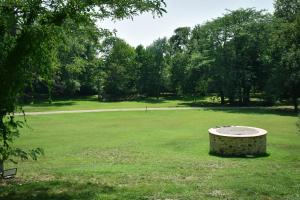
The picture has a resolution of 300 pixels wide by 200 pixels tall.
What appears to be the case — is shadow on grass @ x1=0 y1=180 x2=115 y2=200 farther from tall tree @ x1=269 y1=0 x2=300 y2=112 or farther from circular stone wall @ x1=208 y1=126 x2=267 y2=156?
tall tree @ x1=269 y1=0 x2=300 y2=112

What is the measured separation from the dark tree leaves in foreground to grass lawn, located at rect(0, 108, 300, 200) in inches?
93.6

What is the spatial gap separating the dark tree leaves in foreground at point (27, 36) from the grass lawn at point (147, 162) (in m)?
2.38

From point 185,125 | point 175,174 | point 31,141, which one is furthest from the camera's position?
point 185,125

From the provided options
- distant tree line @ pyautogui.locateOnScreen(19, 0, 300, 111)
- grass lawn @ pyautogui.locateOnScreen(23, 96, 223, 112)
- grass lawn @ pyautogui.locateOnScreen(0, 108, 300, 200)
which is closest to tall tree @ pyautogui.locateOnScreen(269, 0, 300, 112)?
distant tree line @ pyautogui.locateOnScreen(19, 0, 300, 111)

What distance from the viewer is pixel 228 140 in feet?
68.6

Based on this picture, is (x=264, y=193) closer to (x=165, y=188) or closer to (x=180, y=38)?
(x=165, y=188)

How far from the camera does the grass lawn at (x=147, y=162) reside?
384 inches

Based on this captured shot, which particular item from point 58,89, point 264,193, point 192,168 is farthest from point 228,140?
point 58,89

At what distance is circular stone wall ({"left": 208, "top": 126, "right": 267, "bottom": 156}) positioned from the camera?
20.6m

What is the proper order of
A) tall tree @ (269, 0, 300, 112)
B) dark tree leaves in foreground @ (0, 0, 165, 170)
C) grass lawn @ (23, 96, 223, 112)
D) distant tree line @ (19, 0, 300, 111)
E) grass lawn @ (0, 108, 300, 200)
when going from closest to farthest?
dark tree leaves in foreground @ (0, 0, 165, 170), grass lawn @ (0, 108, 300, 200), tall tree @ (269, 0, 300, 112), distant tree line @ (19, 0, 300, 111), grass lawn @ (23, 96, 223, 112)

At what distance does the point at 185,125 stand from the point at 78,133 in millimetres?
9852

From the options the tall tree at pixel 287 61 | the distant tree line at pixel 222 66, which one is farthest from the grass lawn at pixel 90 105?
the tall tree at pixel 287 61

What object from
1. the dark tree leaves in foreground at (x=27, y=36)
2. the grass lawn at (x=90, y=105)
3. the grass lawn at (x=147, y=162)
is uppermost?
the dark tree leaves in foreground at (x=27, y=36)

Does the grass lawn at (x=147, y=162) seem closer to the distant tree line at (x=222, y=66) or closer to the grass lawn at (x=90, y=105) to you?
the distant tree line at (x=222, y=66)
